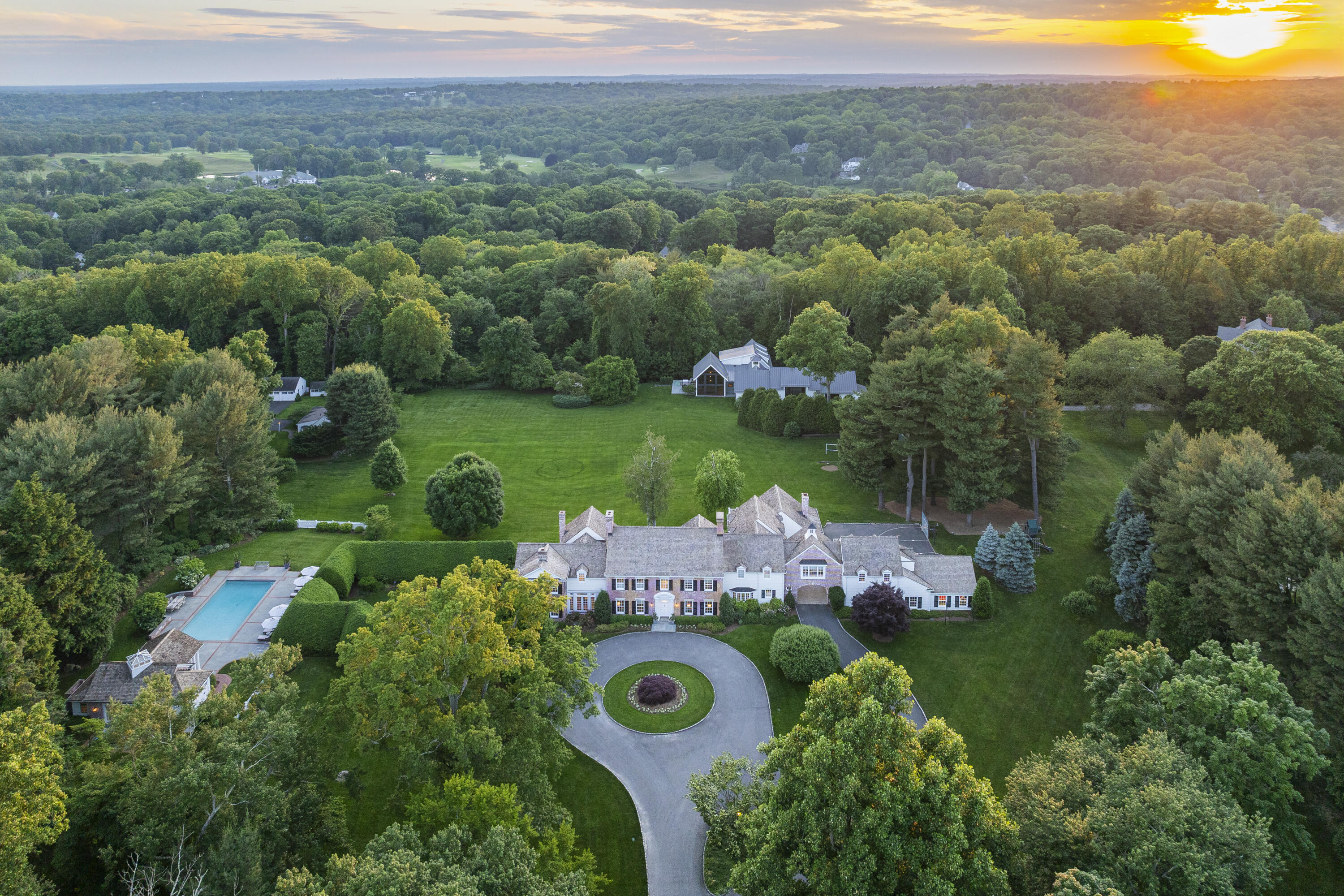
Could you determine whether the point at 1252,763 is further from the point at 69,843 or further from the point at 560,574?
the point at 69,843

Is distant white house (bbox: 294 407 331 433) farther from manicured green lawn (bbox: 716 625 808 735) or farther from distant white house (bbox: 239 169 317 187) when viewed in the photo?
distant white house (bbox: 239 169 317 187)

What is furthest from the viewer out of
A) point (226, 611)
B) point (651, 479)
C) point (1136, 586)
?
point (651, 479)

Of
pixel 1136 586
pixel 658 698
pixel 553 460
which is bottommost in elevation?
pixel 658 698

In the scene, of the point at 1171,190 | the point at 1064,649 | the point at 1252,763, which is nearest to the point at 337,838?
the point at 1252,763

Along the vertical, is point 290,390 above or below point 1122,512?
below

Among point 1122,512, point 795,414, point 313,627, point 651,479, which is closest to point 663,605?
point 651,479

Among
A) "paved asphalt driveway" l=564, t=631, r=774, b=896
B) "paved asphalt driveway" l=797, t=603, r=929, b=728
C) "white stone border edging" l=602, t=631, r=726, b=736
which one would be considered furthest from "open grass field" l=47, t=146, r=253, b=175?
"paved asphalt driveway" l=797, t=603, r=929, b=728

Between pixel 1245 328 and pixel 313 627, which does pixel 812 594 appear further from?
pixel 1245 328
